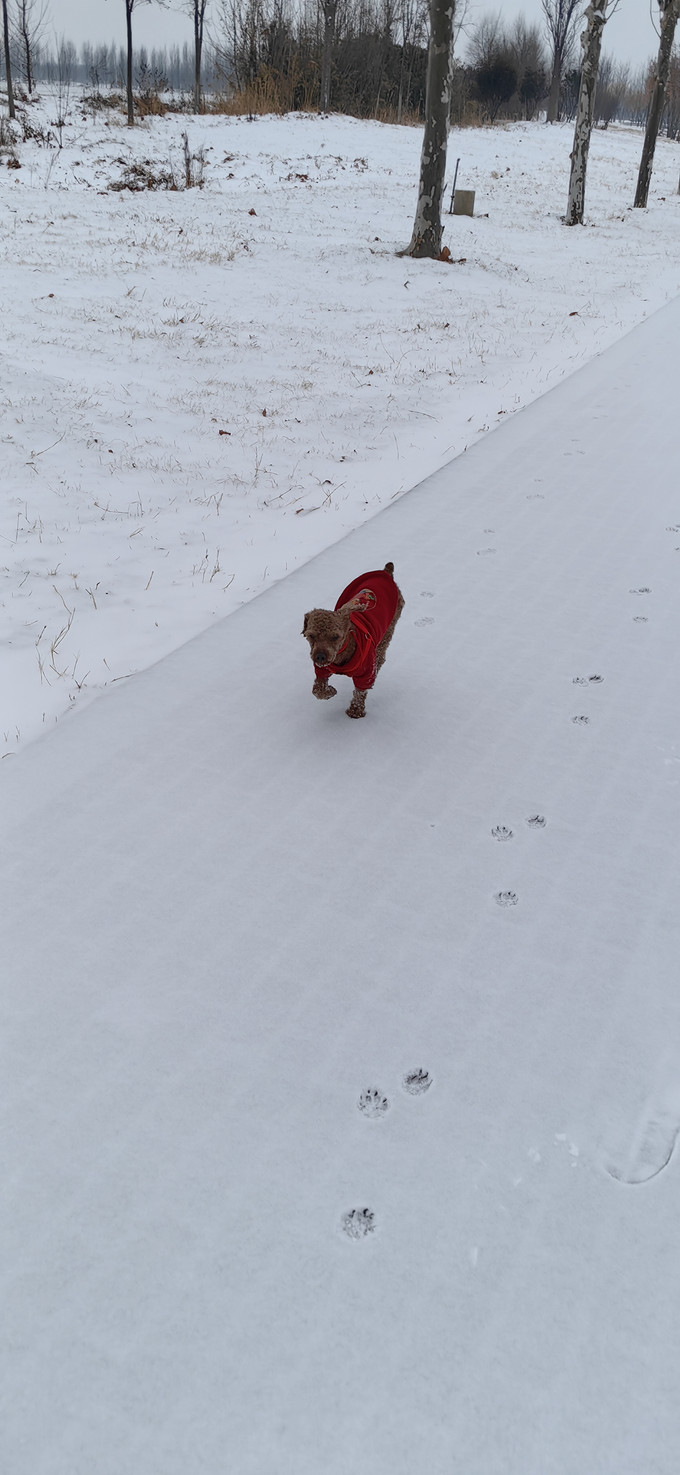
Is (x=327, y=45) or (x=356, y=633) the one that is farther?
(x=327, y=45)

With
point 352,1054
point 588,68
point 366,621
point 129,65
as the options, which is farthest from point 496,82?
point 352,1054

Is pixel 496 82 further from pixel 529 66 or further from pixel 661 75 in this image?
pixel 661 75

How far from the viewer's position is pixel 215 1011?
2.34 m

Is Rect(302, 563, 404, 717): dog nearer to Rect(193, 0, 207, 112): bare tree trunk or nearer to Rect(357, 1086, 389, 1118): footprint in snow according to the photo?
Rect(357, 1086, 389, 1118): footprint in snow

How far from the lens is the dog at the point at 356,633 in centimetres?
314

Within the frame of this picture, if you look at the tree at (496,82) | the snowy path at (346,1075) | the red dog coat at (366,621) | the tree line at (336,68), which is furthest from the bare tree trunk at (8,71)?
the tree at (496,82)

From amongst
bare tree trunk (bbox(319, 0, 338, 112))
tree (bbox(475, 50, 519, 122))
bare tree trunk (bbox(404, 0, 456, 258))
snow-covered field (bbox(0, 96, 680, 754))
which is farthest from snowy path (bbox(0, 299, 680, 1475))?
tree (bbox(475, 50, 519, 122))

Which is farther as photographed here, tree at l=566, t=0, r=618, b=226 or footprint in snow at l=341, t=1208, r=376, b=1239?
tree at l=566, t=0, r=618, b=226

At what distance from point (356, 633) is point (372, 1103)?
174cm

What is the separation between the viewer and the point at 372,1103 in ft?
6.90

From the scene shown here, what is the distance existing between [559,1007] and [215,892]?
108 centimetres

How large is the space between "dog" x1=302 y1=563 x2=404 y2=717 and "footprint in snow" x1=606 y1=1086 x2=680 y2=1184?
69.5 inches

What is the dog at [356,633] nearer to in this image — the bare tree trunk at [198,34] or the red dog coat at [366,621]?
the red dog coat at [366,621]

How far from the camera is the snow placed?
1634mm
